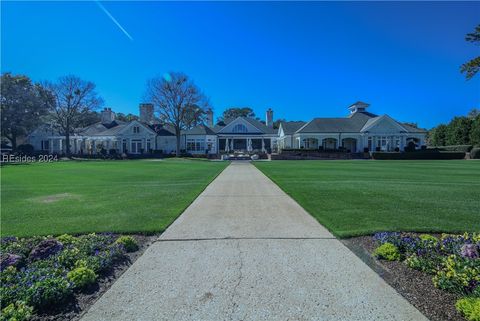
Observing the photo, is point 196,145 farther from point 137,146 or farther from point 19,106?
point 19,106

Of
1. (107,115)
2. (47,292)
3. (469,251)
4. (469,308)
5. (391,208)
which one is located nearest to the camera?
(469,308)

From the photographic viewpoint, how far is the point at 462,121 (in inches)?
2010

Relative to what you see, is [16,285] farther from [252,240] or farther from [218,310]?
[252,240]

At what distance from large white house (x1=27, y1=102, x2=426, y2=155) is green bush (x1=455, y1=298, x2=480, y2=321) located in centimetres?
4203

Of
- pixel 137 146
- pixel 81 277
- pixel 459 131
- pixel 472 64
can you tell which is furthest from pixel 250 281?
pixel 459 131

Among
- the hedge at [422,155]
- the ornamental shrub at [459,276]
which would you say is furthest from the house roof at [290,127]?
the ornamental shrub at [459,276]

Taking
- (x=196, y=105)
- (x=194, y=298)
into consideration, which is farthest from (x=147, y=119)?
(x=194, y=298)

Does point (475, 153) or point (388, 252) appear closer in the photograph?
point (388, 252)

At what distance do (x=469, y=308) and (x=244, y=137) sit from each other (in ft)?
156

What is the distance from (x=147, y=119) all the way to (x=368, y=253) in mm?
59225

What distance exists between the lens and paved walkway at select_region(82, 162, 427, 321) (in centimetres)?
287

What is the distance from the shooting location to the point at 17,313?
273cm

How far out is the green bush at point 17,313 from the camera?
2.69 metres

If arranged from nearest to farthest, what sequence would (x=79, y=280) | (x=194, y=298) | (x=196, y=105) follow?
(x=194, y=298)
(x=79, y=280)
(x=196, y=105)
